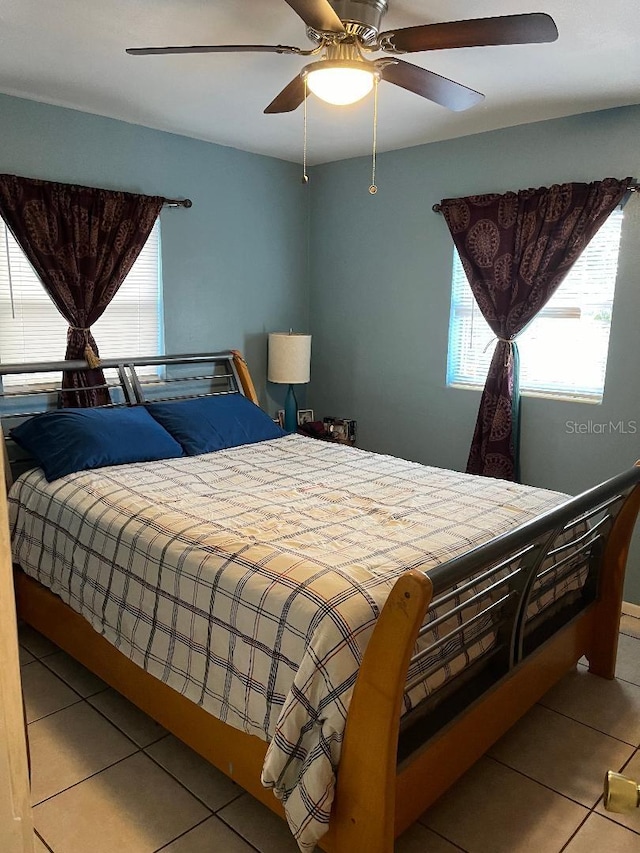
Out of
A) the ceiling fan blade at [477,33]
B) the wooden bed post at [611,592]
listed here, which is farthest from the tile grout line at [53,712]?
the ceiling fan blade at [477,33]

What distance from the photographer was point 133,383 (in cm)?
360

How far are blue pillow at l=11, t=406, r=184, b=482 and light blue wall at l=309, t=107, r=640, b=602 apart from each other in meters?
→ 1.64

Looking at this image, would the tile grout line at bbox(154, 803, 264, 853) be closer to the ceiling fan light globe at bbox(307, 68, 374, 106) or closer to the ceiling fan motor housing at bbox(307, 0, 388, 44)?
the ceiling fan light globe at bbox(307, 68, 374, 106)

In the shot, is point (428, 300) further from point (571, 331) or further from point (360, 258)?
point (571, 331)

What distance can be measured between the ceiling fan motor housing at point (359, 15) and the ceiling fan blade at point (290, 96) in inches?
8.3

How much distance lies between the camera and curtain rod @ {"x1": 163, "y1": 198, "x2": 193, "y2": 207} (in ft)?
12.2

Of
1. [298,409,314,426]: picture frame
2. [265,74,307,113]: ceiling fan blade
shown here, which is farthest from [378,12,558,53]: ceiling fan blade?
[298,409,314,426]: picture frame

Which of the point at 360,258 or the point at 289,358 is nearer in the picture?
the point at 289,358

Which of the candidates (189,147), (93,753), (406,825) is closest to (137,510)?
(93,753)

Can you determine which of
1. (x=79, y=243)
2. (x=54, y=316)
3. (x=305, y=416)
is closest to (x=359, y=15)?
(x=79, y=243)

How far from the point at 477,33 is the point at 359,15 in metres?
0.40

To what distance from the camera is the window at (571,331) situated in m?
3.33

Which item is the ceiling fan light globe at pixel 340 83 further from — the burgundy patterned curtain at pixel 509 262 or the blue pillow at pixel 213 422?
the blue pillow at pixel 213 422

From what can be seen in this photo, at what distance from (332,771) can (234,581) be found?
1.88 ft
